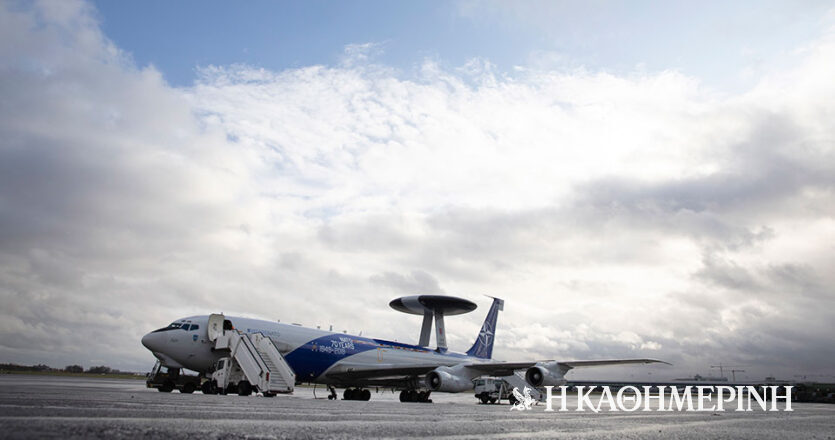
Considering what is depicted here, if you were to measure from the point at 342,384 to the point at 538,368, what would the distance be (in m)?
10.6

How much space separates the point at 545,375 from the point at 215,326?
16236 mm

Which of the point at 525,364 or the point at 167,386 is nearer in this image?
the point at 167,386

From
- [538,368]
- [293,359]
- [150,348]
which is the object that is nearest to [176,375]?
[150,348]

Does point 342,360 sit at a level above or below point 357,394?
above

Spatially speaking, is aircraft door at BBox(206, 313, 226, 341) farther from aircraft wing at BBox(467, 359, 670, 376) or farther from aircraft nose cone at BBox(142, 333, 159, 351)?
aircraft wing at BBox(467, 359, 670, 376)

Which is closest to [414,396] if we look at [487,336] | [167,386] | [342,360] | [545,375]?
[342,360]

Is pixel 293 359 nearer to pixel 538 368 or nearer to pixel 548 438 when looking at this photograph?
pixel 538 368

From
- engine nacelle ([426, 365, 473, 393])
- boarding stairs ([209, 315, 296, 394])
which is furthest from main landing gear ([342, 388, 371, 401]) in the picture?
boarding stairs ([209, 315, 296, 394])

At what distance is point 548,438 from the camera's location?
4.54 meters

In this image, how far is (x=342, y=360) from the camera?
90.2 feet

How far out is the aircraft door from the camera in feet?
72.3

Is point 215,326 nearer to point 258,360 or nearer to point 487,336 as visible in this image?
point 258,360

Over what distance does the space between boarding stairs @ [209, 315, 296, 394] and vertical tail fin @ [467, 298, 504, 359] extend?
897 inches

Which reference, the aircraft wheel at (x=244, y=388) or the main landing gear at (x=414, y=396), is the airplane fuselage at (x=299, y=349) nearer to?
the main landing gear at (x=414, y=396)
